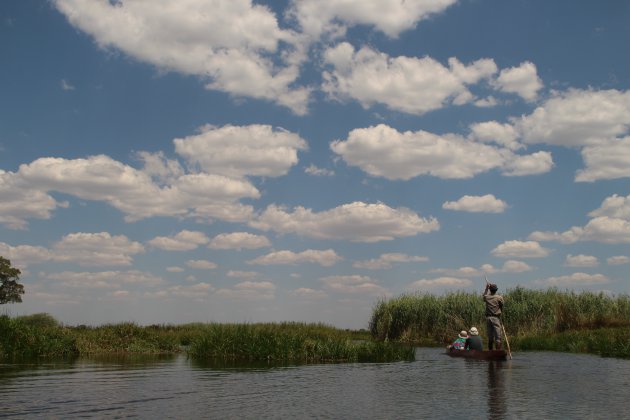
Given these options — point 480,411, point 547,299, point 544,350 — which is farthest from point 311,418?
point 547,299

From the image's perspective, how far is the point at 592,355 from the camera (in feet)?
99.9

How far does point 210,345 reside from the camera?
3312 centimetres

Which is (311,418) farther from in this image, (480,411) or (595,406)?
(595,406)

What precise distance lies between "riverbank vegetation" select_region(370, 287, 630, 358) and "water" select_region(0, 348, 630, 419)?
880cm

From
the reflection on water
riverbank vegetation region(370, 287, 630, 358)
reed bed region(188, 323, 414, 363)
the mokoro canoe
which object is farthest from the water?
riverbank vegetation region(370, 287, 630, 358)

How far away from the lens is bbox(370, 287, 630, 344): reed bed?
4091 cm

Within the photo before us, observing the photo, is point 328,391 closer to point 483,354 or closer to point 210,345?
point 483,354

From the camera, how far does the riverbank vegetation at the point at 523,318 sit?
36.0 m

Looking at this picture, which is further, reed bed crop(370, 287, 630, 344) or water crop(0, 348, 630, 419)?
reed bed crop(370, 287, 630, 344)

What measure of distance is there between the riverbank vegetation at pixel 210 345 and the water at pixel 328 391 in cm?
378

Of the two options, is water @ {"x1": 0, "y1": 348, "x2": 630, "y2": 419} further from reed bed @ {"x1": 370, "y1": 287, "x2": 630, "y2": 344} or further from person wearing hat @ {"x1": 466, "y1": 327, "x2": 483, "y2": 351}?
reed bed @ {"x1": 370, "y1": 287, "x2": 630, "y2": 344}

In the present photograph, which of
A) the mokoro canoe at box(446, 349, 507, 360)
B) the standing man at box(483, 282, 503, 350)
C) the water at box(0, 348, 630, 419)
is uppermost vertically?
the standing man at box(483, 282, 503, 350)

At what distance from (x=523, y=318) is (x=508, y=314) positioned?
1.12m

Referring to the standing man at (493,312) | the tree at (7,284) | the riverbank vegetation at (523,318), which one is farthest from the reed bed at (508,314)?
the tree at (7,284)
